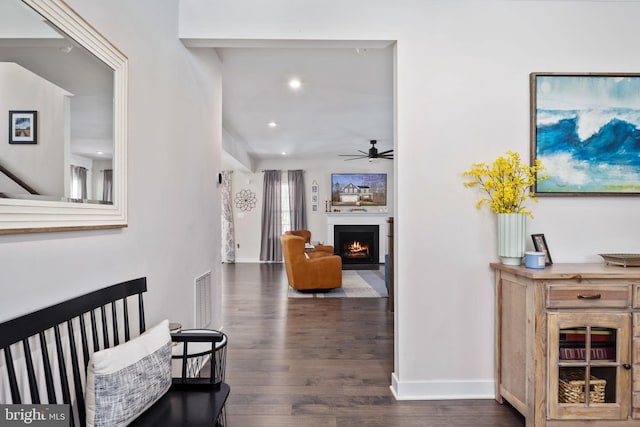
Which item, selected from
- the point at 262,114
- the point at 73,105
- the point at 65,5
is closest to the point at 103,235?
the point at 73,105

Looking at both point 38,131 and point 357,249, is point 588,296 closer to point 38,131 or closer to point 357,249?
point 38,131

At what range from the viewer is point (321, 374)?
103 inches

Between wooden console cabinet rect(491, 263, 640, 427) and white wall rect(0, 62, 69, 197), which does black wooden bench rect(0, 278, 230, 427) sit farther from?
wooden console cabinet rect(491, 263, 640, 427)

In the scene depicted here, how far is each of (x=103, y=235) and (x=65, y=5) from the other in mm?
847

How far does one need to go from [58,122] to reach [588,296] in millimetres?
2549

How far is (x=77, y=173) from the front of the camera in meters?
1.26

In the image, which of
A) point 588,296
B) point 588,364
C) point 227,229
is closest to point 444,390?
point 588,364

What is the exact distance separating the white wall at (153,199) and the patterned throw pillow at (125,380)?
0.28m

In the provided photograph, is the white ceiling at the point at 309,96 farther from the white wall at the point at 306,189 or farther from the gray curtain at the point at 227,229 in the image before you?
the gray curtain at the point at 227,229

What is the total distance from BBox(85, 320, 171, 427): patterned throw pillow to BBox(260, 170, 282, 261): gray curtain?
23.9 feet

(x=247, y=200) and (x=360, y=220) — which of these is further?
(x=247, y=200)

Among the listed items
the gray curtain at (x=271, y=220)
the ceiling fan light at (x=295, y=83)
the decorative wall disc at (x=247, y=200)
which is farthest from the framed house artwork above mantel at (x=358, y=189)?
the ceiling fan light at (x=295, y=83)

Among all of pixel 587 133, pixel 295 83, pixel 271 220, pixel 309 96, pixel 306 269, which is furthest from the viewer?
pixel 271 220

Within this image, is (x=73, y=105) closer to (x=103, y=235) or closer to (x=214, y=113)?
(x=103, y=235)
